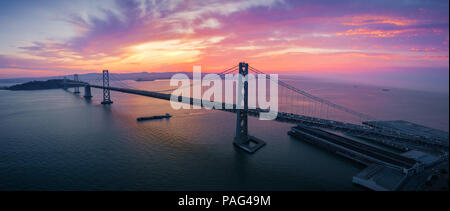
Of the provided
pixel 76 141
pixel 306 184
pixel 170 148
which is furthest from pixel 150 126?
Answer: pixel 306 184

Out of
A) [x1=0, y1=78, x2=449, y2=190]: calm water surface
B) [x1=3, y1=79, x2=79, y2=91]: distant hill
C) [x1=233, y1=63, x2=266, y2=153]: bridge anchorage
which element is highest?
[x1=3, y1=79, x2=79, y2=91]: distant hill

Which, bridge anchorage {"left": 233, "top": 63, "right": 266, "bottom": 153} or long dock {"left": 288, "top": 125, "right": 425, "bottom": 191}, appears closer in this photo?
long dock {"left": 288, "top": 125, "right": 425, "bottom": 191}

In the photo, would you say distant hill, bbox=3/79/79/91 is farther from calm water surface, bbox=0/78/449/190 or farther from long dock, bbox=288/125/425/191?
long dock, bbox=288/125/425/191

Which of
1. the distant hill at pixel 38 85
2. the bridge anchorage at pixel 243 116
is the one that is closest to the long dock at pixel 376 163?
the bridge anchorage at pixel 243 116

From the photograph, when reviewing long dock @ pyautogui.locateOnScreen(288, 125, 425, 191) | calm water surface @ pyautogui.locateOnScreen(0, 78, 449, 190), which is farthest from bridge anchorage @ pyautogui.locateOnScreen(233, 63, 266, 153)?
long dock @ pyautogui.locateOnScreen(288, 125, 425, 191)

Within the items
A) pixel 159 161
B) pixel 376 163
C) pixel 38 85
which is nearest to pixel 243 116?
pixel 159 161

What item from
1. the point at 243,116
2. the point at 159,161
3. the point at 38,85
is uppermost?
the point at 38,85

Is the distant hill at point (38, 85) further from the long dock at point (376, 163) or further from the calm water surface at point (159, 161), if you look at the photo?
the long dock at point (376, 163)

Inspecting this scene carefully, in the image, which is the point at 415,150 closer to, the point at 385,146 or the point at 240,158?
the point at 385,146

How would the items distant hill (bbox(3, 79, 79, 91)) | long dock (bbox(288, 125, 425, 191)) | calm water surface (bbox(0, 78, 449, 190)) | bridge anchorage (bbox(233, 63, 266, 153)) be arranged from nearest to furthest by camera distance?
long dock (bbox(288, 125, 425, 191)) → calm water surface (bbox(0, 78, 449, 190)) → bridge anchorage (bbox(233, 63, 266, 153)) → distant hill (bbox(3, 79, 79, 91))

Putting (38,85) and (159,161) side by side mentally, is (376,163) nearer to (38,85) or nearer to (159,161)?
(159,161)

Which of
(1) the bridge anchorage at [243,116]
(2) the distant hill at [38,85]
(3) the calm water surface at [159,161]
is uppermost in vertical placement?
(2) the distant hill at [38,85]

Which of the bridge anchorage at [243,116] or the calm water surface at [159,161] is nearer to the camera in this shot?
the calm water surface at [159,161]
